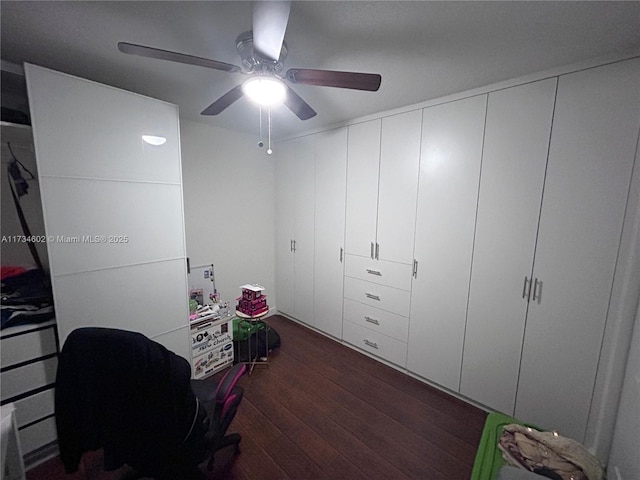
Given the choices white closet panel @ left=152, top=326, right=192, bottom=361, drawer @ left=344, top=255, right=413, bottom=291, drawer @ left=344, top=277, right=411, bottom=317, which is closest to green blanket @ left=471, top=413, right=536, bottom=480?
drawer @ left=344, top=277, right=411, bottom=317

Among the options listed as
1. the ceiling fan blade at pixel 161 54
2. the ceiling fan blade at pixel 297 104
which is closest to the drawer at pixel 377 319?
the ceiling fan blade at pixel 297 104

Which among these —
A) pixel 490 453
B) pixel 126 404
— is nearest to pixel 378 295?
pixel 490 453

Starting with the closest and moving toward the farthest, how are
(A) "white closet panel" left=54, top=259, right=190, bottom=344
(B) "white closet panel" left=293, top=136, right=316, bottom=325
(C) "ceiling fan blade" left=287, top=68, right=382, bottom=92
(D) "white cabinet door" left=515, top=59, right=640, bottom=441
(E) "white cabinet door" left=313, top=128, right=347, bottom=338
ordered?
(C) "ceiling fan blade" left=287, top=68, right=382, bottom=92
(D) "white cabinet door" left=515, top=59, right=640, bottom=441
(A) "white closet panel" left=54, top=259, right=190, bottom=344
(E) "white cabinet door" left=313, top=128, right=347, bottom=338
(B) "white closet panel" left=293, top=136, right=316, bottom=325

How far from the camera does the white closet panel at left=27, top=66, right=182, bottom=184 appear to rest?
143 centimetres

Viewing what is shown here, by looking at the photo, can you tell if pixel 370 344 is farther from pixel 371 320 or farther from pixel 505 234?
pixel 505 234

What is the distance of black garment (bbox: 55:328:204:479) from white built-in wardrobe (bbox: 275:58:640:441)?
1903mm

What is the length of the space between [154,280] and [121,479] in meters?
1.14

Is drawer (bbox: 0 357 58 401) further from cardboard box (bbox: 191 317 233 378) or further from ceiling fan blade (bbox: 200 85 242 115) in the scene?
Result: ceiling fan blade (bbox: 200 85 242 115)

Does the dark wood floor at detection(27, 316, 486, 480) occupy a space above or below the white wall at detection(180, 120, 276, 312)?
below

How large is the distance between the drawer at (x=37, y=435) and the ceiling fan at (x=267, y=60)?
2138 mm

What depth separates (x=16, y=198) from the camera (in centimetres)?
164

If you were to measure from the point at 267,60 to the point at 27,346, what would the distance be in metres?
2.10

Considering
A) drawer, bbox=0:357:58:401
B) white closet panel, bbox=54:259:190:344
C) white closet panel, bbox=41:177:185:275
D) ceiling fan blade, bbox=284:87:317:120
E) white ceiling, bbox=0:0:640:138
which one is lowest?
drawer, bbox=0:357:58:401

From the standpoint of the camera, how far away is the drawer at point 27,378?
140cm
